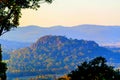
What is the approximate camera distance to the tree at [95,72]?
28.7 metres

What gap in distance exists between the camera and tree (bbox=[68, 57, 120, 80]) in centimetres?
2865

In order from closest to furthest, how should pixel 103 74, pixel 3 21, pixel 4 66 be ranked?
1. pixel 103 74
2. pixel 4 66
3. pixel 3 21

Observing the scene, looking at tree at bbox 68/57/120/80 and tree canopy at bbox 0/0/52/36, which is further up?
tree canopy at bbox 0/0/52/36

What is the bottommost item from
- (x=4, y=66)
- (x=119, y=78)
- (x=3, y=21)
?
(x=119, y=78)

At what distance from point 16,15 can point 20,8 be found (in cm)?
174

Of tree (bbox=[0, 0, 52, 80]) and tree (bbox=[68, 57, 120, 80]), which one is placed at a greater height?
tree (bbox=[0, 0, 52, 80])

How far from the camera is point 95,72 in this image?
95.5ft

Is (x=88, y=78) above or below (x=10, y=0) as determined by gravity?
below

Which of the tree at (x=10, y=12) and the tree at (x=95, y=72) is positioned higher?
the tree at (x=10, y=12)

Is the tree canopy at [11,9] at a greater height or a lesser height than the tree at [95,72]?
greater

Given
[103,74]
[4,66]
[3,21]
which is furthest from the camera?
[3,21]

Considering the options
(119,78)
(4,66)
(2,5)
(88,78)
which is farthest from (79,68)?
(2,5)

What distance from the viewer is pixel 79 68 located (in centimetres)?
3019

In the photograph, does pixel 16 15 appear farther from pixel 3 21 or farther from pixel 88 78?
pixel 88 78
